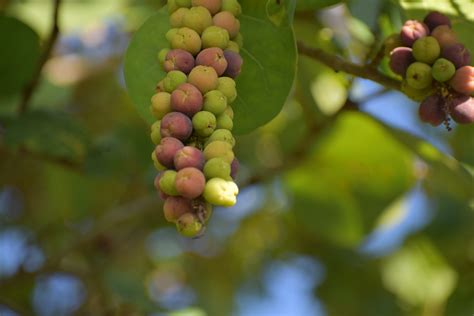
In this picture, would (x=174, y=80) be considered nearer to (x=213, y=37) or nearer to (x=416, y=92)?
(x=213, y=37)

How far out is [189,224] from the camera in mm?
582

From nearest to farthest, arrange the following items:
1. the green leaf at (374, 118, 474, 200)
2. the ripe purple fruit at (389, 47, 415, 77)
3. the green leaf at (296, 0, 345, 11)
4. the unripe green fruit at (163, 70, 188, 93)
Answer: the unripe green fruit at (163, 70, 188, 93) < the ripe purple fruit at (389, 47, 415, 77) < the green leaf at (296, 0, 345, 11) < the green leaf at (374, 118, 474, 200)

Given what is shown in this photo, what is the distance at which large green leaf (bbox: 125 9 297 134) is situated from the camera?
2.61 feet

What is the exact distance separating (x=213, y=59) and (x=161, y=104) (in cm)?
6

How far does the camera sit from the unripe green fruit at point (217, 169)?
0.59 metres

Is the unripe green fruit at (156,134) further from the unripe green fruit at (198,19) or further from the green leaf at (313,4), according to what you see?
the green leaf at (313,4)

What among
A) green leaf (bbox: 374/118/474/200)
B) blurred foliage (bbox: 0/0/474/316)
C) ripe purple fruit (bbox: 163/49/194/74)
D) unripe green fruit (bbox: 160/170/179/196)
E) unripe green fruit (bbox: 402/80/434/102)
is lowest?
blurred foliage (bbox: 0/0/474/316)

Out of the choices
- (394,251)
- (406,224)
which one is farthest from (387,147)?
(394,251)

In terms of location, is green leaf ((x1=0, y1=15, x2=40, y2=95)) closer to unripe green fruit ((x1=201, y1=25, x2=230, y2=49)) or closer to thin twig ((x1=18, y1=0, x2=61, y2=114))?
thin twig ((x1=18, y1=0, x2=61, y2=114))

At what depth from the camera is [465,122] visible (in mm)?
736

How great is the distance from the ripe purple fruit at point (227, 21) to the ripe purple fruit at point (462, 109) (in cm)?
22

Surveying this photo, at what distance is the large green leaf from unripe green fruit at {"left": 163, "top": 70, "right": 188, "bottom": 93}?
0.11 meters

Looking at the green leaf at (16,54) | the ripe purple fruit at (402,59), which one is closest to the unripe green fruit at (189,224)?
the ripe purple fruit at (402,59)

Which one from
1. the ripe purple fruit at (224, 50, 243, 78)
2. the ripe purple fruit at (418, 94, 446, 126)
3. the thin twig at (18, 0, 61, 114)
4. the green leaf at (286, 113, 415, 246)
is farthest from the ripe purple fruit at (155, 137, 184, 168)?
the green leaf at (286, 113, 415, 246)
